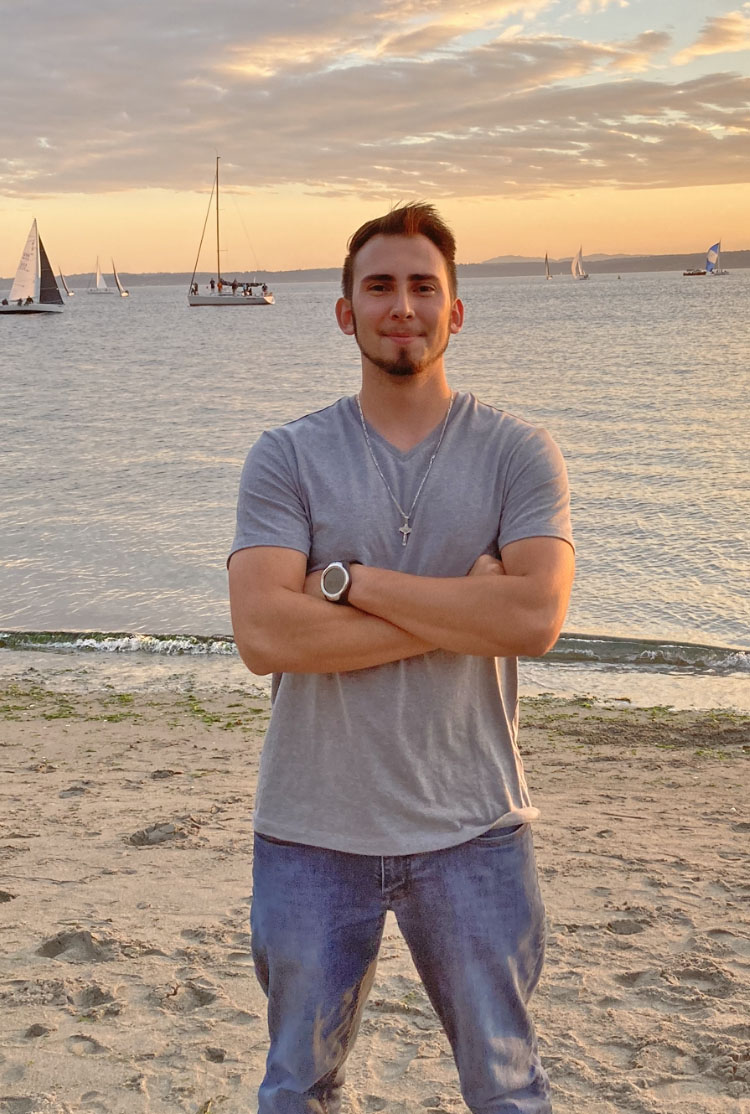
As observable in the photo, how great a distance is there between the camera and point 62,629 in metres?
11.8

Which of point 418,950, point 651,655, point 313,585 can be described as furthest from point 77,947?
point 651,655

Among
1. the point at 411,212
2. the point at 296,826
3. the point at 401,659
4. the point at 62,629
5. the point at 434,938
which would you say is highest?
the point at 411,212

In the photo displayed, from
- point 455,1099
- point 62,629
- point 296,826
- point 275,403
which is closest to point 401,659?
point 296,826

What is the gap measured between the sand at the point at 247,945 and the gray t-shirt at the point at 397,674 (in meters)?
1.63

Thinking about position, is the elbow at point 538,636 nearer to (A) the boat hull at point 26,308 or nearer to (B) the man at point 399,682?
(B) the man at point 399,682

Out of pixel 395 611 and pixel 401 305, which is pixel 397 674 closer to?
pixel 395 611

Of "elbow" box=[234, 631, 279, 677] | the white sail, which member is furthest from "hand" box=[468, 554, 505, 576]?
the white sail

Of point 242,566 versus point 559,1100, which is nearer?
point 242,566

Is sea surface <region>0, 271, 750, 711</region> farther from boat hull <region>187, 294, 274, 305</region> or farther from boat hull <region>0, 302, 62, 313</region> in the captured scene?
boat hull <region>187, 294, 274, 305</region>

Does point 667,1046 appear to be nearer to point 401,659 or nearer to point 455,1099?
point 455,1099

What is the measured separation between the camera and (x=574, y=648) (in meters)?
10.4

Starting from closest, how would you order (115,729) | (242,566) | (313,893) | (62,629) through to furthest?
(313,893) < (242,566) < (115,729) < (62,629)

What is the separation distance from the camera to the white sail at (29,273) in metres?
83.6

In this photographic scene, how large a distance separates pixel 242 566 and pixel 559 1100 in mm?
2162
